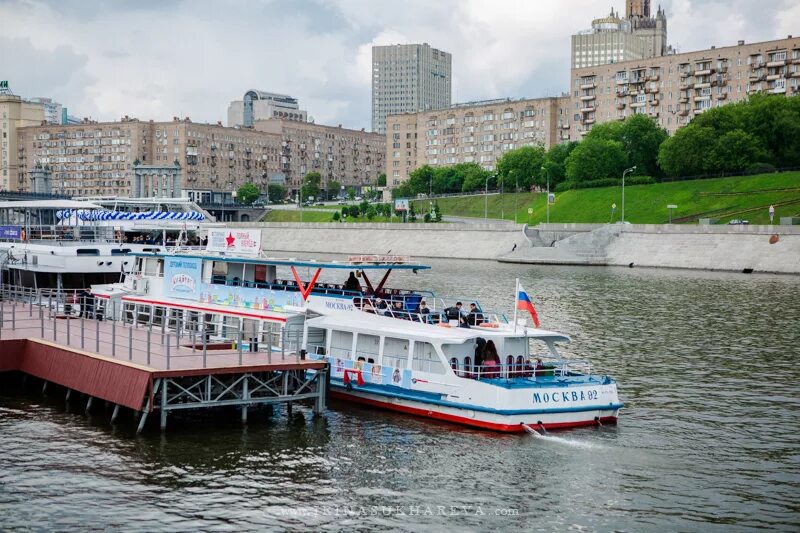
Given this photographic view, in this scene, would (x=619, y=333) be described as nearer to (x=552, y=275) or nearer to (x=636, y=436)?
(x=636, y=436)

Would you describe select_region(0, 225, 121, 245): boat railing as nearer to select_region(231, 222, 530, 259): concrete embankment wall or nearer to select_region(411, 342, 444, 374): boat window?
select_region(411, 342, 444, 374): boat window

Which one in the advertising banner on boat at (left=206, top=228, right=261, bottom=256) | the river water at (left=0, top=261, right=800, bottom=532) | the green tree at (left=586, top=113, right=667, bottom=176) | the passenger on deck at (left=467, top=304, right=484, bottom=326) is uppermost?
the green tree at (left=586, top=113, right=667, bottom=176)

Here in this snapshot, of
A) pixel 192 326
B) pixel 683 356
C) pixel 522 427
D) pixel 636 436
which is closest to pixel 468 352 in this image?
pixel 522 427

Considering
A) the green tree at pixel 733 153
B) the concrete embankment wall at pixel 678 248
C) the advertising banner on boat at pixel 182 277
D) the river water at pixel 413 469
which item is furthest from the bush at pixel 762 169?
the advertising banner on boat at pixel 182 277

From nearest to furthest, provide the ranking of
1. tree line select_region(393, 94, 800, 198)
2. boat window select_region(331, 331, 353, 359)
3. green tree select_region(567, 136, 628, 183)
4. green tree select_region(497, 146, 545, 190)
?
boat window select_region(331, 331, 353, 359)
tree line select_region(393, 94, 800, 198)
green tree select_region(567, 136, 628, 183)
green tree select_region(497, 146, 545, 190)

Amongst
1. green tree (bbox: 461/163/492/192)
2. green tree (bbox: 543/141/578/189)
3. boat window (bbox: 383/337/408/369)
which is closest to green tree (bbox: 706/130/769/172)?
green tree (bbox: 543/141/578/189)

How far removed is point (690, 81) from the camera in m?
182

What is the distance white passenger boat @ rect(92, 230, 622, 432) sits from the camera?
1265 inches

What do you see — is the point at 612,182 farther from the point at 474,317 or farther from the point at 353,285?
the point at 474,317

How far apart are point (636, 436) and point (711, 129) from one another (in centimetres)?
12649

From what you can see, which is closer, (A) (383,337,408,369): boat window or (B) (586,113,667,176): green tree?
(A) (383,337,408,369): boat window

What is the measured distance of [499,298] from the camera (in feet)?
232

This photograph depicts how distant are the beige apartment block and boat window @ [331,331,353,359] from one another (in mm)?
152065

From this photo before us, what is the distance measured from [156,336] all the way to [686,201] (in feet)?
363
